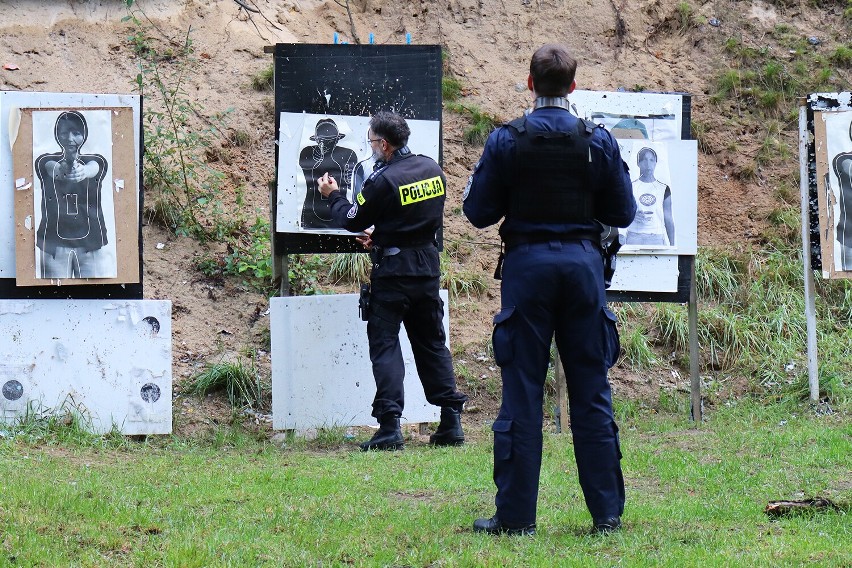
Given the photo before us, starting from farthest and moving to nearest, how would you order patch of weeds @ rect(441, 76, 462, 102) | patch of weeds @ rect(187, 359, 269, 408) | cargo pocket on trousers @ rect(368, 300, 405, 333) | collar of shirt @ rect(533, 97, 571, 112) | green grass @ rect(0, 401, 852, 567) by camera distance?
1. patch of weeds @ rect(441, 76, 462, 102)
2. patch of weeds @ rect(187, 359, 269, 408)
3. cargo pocket on trousers @ rect(368, 300, 405, 333)
4. collar of shirt @ rect(533, 97, 571, 112)
5. green grass @ rect(0, 401, 852, 567)

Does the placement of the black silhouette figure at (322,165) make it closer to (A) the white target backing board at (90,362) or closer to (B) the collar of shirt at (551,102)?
(A) the white target backing board at (90,362)

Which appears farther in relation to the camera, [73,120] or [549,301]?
[73,120]

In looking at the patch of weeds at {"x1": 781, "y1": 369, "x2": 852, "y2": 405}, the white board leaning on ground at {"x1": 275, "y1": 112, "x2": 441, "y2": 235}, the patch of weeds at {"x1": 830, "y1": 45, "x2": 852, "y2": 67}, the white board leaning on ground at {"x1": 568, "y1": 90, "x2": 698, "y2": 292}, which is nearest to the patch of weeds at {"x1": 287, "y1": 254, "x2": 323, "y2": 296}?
the white board leaning on ground at {"x1": 275, "y1": 112, "x2": 441, "y2": 235}

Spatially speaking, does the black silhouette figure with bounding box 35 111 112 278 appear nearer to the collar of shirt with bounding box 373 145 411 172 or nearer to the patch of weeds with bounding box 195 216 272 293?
the collar of shirt with bounding box 373 145 411 172

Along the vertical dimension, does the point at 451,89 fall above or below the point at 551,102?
above

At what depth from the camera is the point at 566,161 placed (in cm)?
437

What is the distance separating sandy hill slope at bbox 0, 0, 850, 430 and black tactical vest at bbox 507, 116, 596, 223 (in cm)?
Result: 477

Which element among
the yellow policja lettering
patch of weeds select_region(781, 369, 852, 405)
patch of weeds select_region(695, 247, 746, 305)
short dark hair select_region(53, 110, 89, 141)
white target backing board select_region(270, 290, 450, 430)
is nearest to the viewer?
the yellow policja lettering

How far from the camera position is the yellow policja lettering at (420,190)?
6.67 m

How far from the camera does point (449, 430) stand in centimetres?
703

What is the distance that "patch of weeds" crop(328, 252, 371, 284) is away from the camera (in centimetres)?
958

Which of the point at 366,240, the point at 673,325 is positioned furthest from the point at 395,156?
the point at 673,325

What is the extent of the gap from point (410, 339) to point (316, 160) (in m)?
1.54

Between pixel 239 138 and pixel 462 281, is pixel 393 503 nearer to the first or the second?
pixel 462 281
